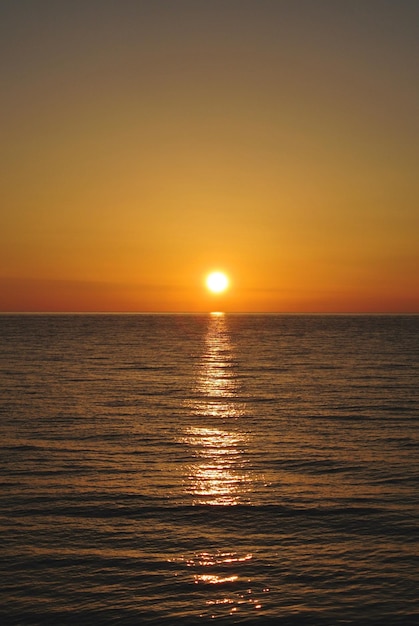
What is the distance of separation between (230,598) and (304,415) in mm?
28498

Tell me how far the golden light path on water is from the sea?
0.23ft

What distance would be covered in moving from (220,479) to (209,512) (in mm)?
4616

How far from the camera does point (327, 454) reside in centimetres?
3297

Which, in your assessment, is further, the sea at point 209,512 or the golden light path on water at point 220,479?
the golden light path on water at point 220,479

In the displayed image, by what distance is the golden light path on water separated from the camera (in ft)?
57.2

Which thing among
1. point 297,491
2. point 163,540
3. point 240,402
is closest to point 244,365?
point 240,402

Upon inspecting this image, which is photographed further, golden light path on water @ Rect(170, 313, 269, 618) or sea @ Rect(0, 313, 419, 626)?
golden light path on water @ Rect(170, 313, 269, 618)

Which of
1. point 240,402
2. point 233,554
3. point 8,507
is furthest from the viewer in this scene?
point 240,402

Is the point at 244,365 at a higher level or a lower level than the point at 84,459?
higher

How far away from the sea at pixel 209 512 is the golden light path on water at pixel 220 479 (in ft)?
0.23

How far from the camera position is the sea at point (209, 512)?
55.6ft

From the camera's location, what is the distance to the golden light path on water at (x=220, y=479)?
1742 cm

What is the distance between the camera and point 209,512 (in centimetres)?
2391

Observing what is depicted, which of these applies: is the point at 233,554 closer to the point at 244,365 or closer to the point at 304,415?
the point at 304,415
